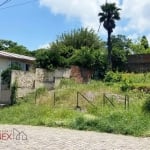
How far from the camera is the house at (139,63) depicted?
47719 mm

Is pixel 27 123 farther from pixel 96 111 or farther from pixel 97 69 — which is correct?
pixel 97 69

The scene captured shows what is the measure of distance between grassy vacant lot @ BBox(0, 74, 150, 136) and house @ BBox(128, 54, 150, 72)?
299 inches

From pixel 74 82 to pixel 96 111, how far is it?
13.1 metres

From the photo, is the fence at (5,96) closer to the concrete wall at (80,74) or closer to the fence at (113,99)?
the concrete wall at (80,74)

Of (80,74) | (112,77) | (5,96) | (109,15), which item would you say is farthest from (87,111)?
(109,15)

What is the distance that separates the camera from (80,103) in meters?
30.0

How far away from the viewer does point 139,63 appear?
158ft

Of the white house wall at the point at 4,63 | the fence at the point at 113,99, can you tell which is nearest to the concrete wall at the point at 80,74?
the white house wall at the point at 4,63

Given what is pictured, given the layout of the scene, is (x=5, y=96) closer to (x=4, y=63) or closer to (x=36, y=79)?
(x=36, y=79)

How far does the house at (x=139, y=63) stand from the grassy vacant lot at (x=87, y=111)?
24.9 feet

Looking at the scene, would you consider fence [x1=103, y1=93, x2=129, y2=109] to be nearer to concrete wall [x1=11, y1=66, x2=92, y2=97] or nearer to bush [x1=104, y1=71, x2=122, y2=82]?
concrete wall [x1=11, y1=66, x2=92, y2=97]

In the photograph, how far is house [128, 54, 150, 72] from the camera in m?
47.7

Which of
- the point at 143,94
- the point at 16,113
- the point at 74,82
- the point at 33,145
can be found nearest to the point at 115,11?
the point at 74,82

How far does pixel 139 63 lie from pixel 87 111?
22.3 meters
